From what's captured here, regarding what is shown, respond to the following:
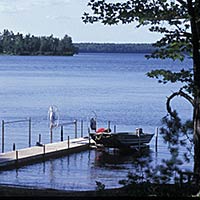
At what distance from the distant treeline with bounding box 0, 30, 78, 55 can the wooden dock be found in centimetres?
12228

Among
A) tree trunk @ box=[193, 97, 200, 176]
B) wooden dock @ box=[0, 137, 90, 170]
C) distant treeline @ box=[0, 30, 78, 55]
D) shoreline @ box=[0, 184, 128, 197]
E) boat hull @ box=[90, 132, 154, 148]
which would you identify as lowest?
wooden dock @ box=[0, 137, 90, 170]

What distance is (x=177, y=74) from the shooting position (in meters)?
8.13

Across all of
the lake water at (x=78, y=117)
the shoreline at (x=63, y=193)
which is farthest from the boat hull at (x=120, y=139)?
the shoreline at (x=63, y=193)

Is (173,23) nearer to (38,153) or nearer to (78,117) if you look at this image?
(38,153)

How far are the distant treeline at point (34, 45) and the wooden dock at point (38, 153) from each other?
122 m

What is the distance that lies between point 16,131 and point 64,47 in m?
131

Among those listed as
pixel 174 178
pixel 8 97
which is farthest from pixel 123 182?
pixel 8 97

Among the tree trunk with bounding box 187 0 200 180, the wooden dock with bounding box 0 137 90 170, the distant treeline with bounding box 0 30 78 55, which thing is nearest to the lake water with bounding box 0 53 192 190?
the wooden dock with bounding box 0 137 90 170

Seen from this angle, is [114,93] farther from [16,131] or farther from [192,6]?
[192,6]

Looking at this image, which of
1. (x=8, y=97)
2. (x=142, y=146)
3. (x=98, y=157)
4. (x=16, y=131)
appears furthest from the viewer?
(x=8, y=97)

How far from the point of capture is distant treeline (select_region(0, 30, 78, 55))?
15300cm

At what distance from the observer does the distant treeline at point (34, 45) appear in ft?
502

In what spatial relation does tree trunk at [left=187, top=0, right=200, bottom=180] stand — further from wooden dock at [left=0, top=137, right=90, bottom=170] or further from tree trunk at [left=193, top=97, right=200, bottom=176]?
wooden dock at [left=0, top=137, right=90, bottom=170]

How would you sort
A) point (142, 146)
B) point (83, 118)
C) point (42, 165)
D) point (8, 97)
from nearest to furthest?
point (42, 165) → point (142, 146) → point (83, 118) → point (8, 97)
